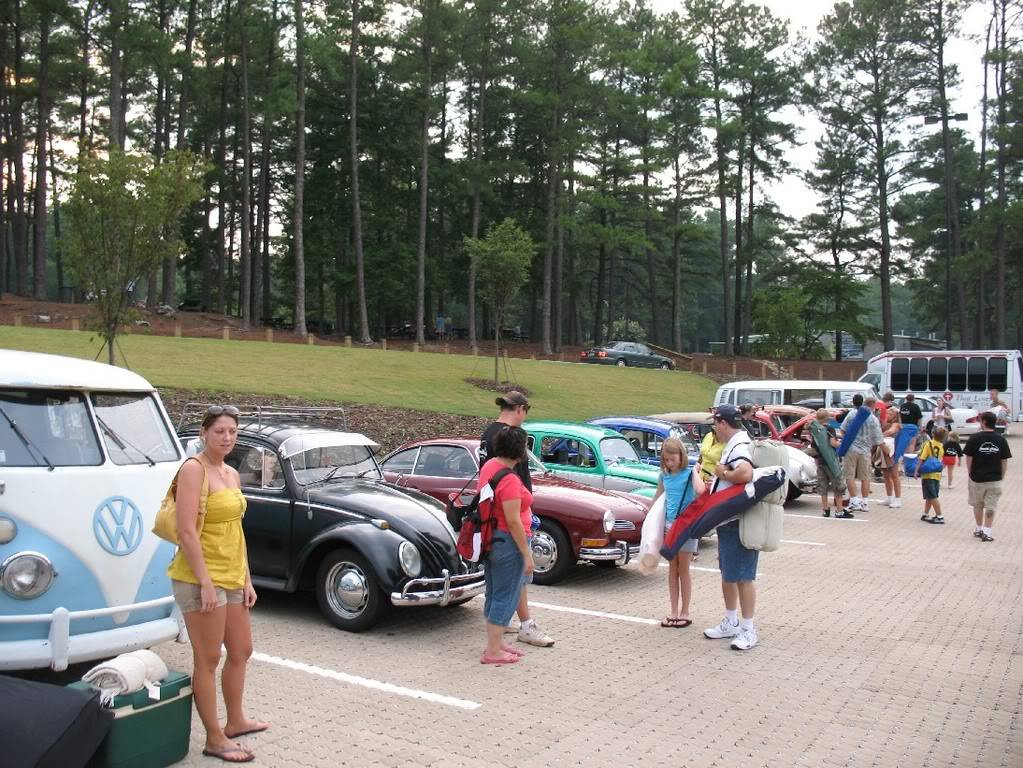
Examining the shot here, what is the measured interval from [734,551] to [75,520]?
16.0ft

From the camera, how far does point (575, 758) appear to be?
5.06m

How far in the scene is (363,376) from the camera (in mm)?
29344

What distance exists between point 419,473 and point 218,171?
47.5m

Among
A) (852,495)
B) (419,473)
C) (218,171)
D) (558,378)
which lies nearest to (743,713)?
(419,473)

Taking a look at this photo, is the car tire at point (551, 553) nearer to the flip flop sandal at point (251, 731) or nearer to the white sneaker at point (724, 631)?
the white sneaker at point (724, 631)

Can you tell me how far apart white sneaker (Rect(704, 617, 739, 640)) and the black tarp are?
493 centimetres

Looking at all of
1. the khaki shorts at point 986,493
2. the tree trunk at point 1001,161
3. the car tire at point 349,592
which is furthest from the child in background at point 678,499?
the tree trunk at point 1001,161

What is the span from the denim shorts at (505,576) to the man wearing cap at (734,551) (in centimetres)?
175

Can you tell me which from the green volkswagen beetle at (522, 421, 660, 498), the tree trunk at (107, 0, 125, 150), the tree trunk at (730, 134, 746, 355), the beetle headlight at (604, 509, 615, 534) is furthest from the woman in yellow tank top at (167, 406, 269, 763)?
the tree trunk at (730, 134, 746, 355)

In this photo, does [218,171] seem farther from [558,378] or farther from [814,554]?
[814,554]

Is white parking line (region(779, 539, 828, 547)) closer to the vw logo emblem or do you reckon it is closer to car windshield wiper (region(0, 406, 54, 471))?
the vw logo emblem

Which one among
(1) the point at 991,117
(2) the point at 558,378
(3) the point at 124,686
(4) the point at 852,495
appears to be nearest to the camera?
(3) the point at 124,686

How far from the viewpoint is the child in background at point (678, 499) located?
25.6 ft

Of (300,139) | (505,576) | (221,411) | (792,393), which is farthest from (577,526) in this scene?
(300,139)
